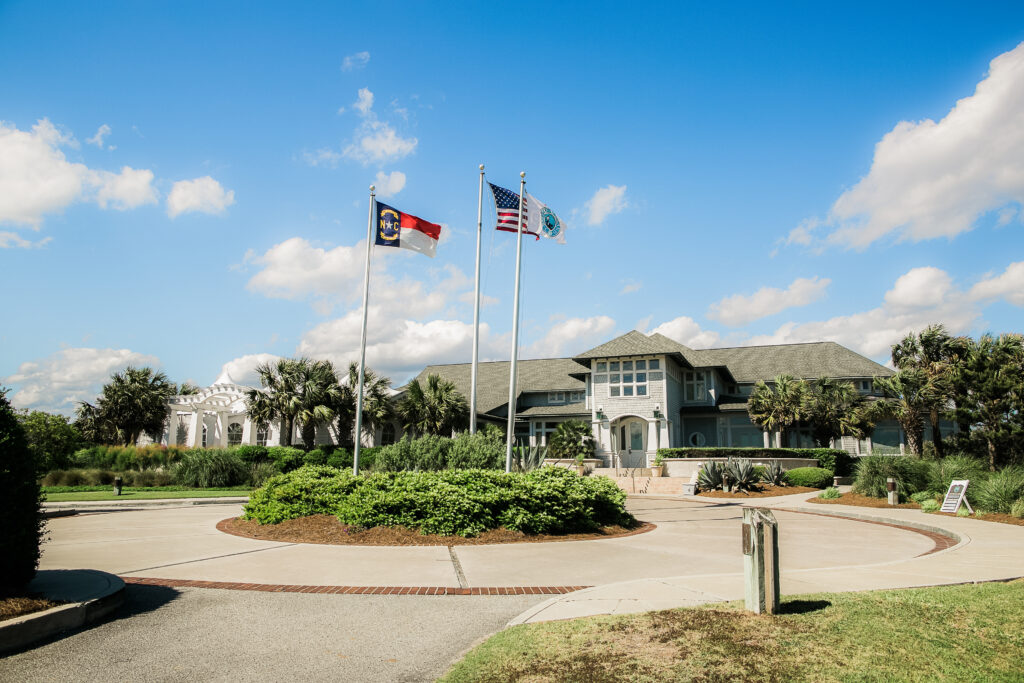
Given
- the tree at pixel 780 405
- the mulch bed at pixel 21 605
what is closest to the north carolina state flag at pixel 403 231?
the mulch bed at pixel 21 605

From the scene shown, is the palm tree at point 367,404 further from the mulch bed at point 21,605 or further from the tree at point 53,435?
the mulch bed at point 21,605

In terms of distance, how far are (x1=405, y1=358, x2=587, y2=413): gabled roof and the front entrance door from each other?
4722 mm

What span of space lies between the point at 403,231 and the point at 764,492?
1769cm

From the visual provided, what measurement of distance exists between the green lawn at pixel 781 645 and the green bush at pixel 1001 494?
12565 millimetres

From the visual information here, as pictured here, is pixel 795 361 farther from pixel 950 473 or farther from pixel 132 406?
pixel 132 406

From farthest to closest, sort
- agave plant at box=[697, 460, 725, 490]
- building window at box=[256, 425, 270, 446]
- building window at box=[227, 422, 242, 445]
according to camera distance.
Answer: building window at box=[227, 422, 242, 445] → building window at box=[256, 425, 270, 446] → agave plant at box=[697, 460, 725, 490]

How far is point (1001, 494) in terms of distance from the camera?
15.8 m

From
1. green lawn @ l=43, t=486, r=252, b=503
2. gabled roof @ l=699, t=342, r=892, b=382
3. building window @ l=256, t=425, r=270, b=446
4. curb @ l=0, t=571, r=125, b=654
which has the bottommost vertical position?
green lawn @ l=43, t=486, r=252, b=503

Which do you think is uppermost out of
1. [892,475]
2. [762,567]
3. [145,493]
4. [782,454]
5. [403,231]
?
[403,231]

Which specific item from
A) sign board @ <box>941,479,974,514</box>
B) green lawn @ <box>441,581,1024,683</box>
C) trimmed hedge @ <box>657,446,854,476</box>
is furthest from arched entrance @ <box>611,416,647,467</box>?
green lawn @ <box>441,581,1024,683</box>

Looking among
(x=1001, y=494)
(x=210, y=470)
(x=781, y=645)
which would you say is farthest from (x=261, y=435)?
(x=781, y=645)

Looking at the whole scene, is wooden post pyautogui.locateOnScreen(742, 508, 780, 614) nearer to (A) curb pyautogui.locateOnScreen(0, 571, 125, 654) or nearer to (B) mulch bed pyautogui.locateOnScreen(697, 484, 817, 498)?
(A) curb pyautogui.locateOnScreen(0, 571, 125, 654)

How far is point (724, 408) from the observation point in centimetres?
3794

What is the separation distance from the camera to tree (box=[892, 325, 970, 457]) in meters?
28.1
